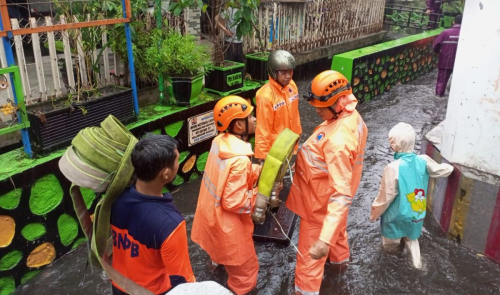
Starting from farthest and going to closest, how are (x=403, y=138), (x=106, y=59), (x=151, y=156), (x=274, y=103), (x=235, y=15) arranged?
(x=235, y=15) < (x=106, y=59) < (x=274, y=103) < (x=403, y=138) < (x=151, y=156)

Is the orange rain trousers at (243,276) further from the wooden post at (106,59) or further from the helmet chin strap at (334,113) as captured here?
the wooden post at (106,59)

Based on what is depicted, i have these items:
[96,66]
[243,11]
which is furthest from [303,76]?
[96,66]

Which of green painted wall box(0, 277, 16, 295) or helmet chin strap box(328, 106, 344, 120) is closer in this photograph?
helmet chin strap box(328, 106, 344, 120)

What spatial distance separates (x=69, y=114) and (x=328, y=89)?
2645mm

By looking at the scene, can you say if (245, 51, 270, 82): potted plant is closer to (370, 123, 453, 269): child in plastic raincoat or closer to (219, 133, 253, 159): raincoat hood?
(370, 123, 453, 269): child in plastic raincoat

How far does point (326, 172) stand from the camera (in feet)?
10.5

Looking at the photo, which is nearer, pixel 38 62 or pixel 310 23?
pixel 38 62

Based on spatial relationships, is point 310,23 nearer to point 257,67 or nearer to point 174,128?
point 257,67

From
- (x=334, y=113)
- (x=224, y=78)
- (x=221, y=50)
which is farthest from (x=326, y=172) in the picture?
(x=221, y=50)

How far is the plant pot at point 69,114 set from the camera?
12.9 ft

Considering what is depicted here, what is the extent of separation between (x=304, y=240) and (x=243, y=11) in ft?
11.7

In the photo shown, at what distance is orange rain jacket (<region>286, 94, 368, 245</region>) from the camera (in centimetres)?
291

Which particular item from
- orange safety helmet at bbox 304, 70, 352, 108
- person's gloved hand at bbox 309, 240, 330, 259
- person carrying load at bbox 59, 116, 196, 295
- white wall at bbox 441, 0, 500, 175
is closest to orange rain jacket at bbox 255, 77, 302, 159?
orange safety helmet at bbox 304, 70, 352, 108

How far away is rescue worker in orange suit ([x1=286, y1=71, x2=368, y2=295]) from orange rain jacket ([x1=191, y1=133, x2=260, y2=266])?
44 cm
